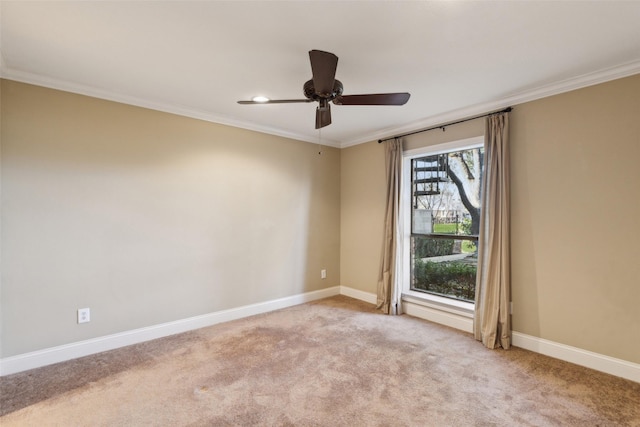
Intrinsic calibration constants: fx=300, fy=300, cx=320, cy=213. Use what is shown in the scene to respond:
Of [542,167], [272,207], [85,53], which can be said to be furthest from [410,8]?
[272,207]

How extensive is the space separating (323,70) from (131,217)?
2449mm

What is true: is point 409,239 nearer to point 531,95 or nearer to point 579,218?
point 579,218

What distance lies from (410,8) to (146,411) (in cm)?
306

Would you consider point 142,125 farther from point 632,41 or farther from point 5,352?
point 632,41

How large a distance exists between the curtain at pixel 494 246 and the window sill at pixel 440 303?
0.30 m

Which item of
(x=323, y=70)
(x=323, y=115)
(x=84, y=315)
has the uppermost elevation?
(x=323, y=70)

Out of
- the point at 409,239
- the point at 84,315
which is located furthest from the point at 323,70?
the point at 84,315

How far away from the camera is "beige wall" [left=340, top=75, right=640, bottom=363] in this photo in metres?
2.41

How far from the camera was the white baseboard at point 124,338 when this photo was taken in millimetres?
2531

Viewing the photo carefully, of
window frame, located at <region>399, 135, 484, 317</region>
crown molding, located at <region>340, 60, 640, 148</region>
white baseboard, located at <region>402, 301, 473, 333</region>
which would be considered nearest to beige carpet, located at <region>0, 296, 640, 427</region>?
white baseboard, located at <region>402, 301, 473, 333</region>

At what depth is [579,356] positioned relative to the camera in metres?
2.62

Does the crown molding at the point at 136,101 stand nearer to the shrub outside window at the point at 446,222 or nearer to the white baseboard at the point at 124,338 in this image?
the shrub outside window at the point at 446,222

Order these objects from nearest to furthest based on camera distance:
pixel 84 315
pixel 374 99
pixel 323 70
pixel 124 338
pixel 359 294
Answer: pixel 323 70 < pixel 374 99 < pixel 84 315 < pixel 124 338 < pixel 359 294

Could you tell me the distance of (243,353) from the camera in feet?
9.41
